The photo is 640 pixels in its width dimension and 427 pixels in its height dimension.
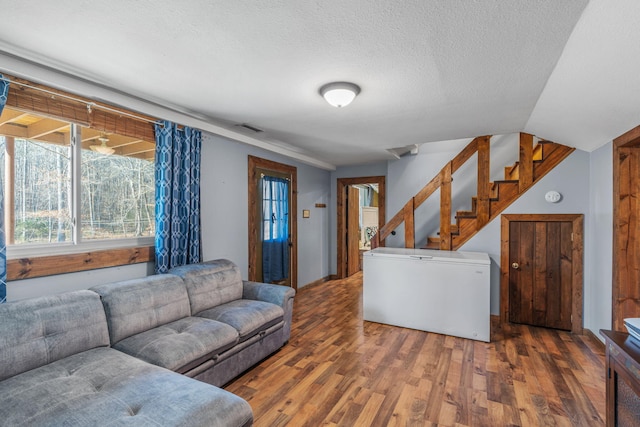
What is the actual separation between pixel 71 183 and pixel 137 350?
1.43 metres

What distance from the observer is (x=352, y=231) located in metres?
6.38

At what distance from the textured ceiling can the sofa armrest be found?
1803 millimetres

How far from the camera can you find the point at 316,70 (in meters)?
1.98

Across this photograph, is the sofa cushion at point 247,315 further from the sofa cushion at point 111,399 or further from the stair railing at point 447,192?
the stair railing at point 447,192

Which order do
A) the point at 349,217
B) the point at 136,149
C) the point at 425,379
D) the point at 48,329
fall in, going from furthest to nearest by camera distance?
the point at 349,217
the point at 136,149
the point at 425,379
the point at 48,329

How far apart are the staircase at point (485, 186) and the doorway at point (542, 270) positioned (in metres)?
0.28

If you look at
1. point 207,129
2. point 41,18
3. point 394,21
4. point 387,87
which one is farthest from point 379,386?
point 41,18

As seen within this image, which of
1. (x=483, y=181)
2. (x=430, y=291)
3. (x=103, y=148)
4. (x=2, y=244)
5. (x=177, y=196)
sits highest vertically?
(x=103, y=148)

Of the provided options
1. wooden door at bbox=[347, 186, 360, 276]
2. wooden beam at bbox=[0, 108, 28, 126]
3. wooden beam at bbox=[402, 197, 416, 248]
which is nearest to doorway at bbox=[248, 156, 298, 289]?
wooden door at bbox=[347, 186, 360, 276]

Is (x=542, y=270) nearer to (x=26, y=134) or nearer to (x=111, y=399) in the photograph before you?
(x=111, y=399)

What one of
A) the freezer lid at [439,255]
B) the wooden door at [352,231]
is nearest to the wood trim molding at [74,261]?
the freezer lid at [439,255]

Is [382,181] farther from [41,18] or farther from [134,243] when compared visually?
[41,18]

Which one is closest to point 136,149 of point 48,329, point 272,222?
point 48,329

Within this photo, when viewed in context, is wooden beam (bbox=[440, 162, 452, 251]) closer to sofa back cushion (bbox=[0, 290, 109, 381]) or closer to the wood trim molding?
the wood trim molding
